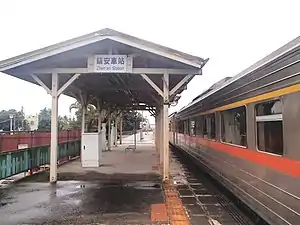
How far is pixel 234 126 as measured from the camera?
6.84 m

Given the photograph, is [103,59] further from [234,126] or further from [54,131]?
[234,126]

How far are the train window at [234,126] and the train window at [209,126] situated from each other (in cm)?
93

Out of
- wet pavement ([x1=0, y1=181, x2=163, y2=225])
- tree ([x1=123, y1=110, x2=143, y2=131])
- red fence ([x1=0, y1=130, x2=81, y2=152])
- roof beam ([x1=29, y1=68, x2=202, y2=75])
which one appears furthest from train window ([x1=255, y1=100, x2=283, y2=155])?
tree ([x1=123, y1=110, x2=143, y2=131])

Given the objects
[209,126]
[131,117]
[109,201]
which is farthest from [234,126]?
[131,117]

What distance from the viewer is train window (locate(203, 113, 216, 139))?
29.0 feet

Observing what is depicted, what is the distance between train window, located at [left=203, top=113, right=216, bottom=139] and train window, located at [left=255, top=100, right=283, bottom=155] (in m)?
3.53

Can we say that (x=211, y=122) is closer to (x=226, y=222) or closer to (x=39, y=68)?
(x=226, y=222)

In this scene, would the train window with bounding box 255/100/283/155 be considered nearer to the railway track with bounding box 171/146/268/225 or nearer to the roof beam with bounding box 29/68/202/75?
the railway track with bounding box 171/146/268/225

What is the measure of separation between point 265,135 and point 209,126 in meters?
4.45

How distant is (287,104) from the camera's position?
13.5ft

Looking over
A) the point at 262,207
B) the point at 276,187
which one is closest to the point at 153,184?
the point at 262,207

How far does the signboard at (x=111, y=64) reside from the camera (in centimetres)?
966

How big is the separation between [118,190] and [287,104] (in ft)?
17.7

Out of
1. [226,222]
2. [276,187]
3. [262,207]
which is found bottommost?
[226,222]
